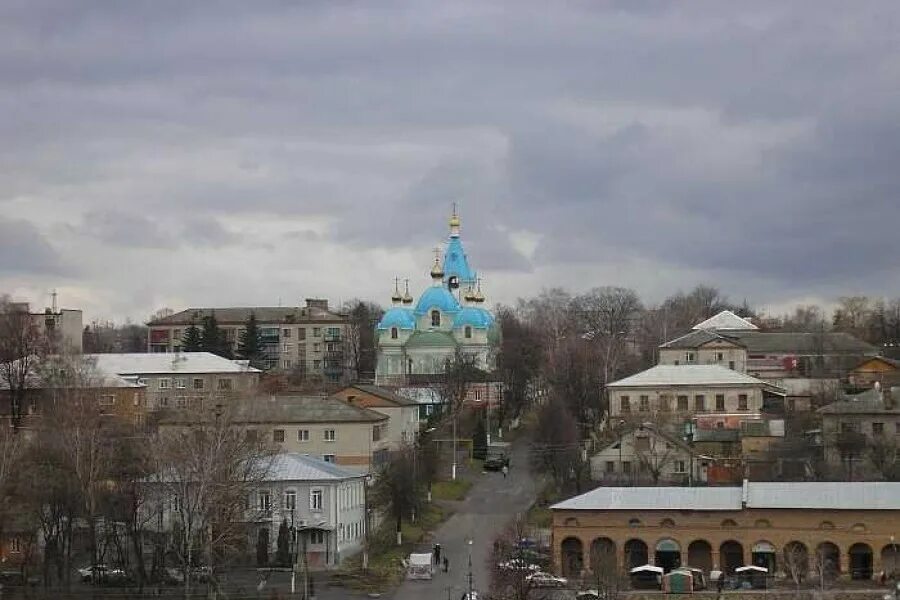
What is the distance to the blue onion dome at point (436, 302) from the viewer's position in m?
109

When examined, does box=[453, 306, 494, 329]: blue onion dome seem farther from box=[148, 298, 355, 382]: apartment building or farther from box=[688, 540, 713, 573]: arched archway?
box=[688, 540, 713, 573]: arched archway

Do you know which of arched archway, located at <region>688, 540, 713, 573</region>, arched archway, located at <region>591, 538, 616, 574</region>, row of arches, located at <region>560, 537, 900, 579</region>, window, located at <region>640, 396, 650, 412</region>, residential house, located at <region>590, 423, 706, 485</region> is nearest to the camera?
arched archway, located at <region>591, 538, 616, 574</region>

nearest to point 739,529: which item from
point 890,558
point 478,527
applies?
point 890,558

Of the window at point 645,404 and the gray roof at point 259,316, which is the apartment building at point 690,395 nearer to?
the window at point 645,404

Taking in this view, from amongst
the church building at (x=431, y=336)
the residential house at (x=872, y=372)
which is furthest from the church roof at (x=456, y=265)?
the residential house at (x=872, y=372)

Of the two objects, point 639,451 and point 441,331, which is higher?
point 441,331

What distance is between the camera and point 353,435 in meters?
63.1

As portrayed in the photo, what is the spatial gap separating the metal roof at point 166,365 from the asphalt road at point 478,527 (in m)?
20.8

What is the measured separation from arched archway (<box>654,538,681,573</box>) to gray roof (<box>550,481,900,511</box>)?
1183 mm

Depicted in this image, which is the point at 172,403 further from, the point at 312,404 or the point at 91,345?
the point at 91,345

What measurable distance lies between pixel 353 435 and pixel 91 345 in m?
82.8

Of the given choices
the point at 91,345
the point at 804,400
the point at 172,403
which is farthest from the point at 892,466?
the point at 91,345

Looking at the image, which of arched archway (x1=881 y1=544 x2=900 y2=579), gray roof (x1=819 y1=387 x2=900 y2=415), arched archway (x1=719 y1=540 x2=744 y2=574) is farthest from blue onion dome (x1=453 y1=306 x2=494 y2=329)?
arched archway (x1=881 y1=544 x2=900 y2=579)

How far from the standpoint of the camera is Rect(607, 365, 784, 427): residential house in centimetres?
7488
